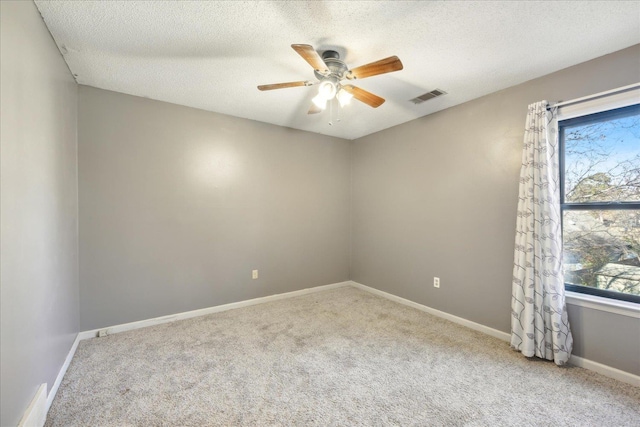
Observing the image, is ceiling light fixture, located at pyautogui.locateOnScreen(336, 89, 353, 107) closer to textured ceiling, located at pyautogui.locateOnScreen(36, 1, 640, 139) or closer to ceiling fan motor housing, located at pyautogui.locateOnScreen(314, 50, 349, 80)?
ceiling fan motor housing, located at pyautogui.locateOnScreen(314, 50, 349, 80)

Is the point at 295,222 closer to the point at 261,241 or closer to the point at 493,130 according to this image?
the point at 261,241

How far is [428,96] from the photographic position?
2.85 meters

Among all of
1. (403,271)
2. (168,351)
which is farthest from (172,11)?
(403,271)

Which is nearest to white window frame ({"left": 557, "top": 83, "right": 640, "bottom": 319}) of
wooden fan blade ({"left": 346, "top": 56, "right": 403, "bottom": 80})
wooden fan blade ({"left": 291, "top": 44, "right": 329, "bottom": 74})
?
wooden fan blade ({"left": 346, "top": 56, "right": 403, "bottom": 80})

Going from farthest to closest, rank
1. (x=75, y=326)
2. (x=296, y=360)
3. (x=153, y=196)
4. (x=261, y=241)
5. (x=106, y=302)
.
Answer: (x=261, y=241) → (x=153, y=196) → (x=106, y=302) → (x=75, y=326) → (x=296, y=360)

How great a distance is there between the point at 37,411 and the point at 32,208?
3.68ft

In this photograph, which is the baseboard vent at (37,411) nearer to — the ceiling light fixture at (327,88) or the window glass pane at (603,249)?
the ceiling light fixture at (327,88)

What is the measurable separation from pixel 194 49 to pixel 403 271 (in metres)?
3.32

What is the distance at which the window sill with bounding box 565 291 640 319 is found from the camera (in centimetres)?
197

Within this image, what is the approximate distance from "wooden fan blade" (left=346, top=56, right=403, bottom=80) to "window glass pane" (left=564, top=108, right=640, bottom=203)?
1.82 metres

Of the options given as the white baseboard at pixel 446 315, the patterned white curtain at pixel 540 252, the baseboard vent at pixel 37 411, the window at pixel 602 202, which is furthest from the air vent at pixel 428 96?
the baseboard vent at pixel 37 411

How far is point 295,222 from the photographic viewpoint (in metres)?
3.96

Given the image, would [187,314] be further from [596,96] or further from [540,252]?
[596,96]

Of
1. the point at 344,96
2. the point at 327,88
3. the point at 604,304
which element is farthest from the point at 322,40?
the point at 604,304
